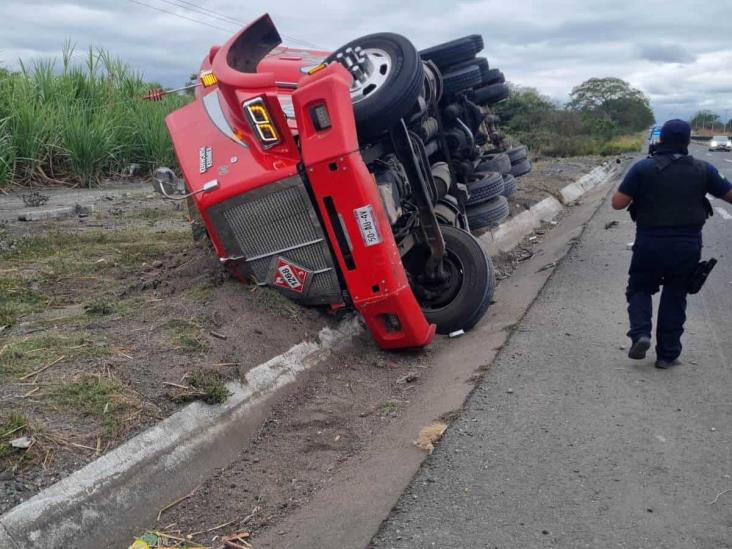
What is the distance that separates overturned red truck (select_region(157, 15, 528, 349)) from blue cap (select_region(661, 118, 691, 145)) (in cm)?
162

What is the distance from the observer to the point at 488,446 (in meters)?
4.09

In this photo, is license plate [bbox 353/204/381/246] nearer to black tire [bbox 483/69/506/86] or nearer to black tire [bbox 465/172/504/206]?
black tire [bbox 465/172/504/206]

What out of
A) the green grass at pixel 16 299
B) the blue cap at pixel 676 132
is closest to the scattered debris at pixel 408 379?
the blue cap at pixel 676 132

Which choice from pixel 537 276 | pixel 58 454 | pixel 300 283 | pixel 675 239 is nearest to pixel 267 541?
pixel 58 454

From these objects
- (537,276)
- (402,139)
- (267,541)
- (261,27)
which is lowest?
(537,276)

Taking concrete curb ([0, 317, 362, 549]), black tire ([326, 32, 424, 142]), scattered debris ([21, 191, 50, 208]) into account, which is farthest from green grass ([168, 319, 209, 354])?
scattered debris ([21, 191, 50, 208])

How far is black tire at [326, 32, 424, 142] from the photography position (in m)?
5.68

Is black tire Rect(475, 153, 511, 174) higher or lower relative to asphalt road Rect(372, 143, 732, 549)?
higher

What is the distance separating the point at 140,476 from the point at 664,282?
11.9 feet

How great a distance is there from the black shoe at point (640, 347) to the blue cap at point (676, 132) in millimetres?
1310

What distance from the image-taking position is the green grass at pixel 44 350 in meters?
4.53

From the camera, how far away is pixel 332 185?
17.2 ft

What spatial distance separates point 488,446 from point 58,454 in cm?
207

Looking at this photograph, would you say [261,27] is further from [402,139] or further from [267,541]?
[267,541]
